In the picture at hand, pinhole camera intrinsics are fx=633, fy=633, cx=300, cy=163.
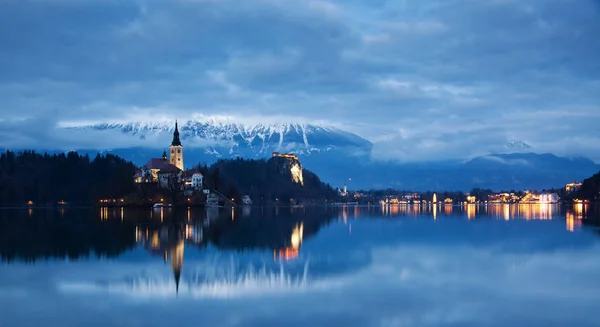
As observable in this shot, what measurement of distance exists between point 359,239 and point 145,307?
966 inches

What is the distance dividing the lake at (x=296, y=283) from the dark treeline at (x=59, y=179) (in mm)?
100460

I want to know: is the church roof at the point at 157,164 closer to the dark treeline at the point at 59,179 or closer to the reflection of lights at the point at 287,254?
the dark treeline at the point at 59,179

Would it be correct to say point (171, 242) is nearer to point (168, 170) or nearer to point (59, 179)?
point (168, 170)

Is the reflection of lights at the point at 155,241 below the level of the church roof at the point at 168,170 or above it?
below

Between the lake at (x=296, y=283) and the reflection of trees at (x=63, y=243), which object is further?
the reflection of trees at (x=63, y=243)

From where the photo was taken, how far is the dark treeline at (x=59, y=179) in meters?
134

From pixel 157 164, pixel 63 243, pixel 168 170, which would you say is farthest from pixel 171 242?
pixel 157 164

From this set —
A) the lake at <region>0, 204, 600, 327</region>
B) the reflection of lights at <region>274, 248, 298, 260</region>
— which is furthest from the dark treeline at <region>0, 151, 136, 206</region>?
the reflection of lights at <region>274, 248, 298, 260</region>

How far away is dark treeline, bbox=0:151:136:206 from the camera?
134 metres

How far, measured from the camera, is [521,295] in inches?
766

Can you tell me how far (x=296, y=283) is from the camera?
21.7m

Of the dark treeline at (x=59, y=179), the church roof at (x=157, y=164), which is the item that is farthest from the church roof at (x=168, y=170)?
the dark treeline at (x=59, y=179)

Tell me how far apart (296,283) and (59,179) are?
13458 centimetres

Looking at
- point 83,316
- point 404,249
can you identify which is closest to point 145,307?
point 83,316
